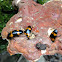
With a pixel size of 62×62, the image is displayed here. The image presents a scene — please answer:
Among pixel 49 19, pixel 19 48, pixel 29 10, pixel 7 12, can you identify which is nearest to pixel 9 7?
pixel 7 12

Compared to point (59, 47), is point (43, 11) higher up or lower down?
higher up

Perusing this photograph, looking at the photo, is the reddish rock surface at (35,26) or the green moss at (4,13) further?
the green moss at (4,13)

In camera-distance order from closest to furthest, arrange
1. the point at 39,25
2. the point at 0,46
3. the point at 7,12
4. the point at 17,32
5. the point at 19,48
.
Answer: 1. the point at 19,48
2. the point at 17,32
3. the point at 39,25
4. the point at 0,46
5. the point at 7,12

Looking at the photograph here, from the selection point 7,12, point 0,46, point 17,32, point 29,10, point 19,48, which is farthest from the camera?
point 7,12

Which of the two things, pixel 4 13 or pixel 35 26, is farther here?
pixel 4 13

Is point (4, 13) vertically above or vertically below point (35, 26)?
below

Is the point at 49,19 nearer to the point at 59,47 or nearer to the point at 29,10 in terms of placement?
the point at 29,10

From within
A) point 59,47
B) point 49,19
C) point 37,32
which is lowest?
point 59,47

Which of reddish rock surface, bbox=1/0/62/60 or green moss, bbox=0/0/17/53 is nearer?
reddish rock surface, bbox=1/0/62/60
